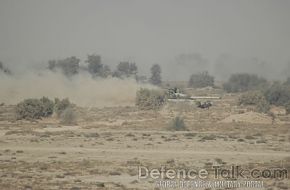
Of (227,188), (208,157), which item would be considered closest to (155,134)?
(208,157)

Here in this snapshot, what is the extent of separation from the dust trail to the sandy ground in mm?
37818

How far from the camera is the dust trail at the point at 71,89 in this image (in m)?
101

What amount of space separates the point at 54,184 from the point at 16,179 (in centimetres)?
244

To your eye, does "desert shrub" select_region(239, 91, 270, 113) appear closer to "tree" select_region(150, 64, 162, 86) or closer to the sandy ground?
the sandy ground

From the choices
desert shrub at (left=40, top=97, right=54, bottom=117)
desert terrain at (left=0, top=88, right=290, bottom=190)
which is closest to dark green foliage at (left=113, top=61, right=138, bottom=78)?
desert shrub at (left=40, top=97, right=54, bottom=117)

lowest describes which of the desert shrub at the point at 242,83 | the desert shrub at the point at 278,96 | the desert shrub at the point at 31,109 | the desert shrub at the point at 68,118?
the desert shrub at the point at 68,118

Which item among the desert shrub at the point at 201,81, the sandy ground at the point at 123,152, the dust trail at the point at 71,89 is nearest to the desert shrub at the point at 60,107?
the sandy ground at the point at 123,152

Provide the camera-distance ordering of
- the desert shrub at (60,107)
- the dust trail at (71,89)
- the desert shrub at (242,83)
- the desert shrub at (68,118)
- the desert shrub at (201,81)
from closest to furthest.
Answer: the desert shrub at (68,118)
the desert shrub at (60,107)
the dust trail at (71,89)
the desert shrub at (242,83)
the desert shrub at (201,81)

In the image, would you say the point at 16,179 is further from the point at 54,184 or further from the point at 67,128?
the point at 67,128

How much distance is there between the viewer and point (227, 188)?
23781 mm

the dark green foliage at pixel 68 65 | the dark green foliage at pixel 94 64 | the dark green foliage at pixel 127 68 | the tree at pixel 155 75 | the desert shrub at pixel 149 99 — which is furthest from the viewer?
the tree at pixel 155 75

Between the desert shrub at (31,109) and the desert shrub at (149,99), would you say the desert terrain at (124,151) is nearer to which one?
the desert shrub at (31,109)

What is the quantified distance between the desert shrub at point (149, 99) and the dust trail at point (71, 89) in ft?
44.8

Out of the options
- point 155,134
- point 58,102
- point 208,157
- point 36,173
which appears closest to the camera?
point 36,173
